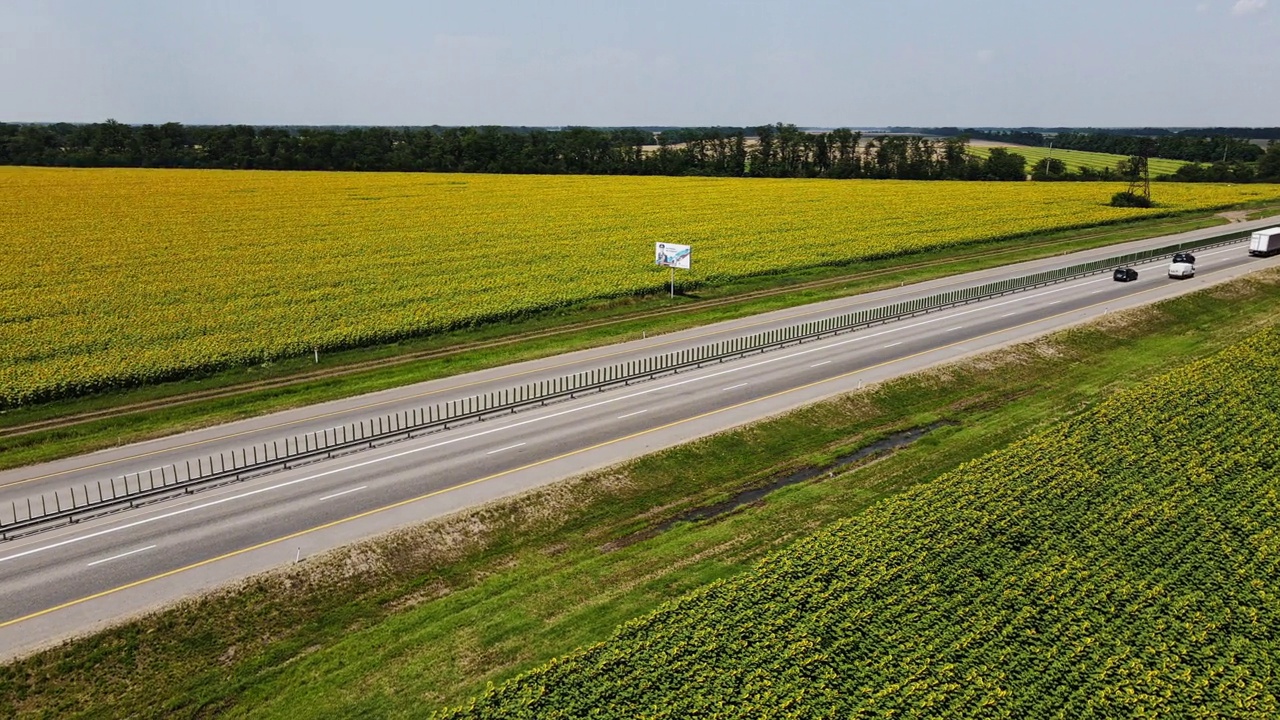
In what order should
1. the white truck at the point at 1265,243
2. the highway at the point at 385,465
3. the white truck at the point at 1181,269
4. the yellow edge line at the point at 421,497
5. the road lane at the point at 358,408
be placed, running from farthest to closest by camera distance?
1. the white truck at the point at 1265,243
2. the white truck at the point at 1181,269
3. the road lane at the point at 358,408
4. the highway at the point at 385,465
5. the yellow edge line at the point at 421,497

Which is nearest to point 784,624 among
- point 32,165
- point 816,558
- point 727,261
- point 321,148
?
point 816,558

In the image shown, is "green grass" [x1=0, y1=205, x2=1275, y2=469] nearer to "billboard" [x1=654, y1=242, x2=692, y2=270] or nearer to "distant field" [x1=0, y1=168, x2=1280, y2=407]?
"distant field" [x1=0, y1=168, x2=1280, y2=407]

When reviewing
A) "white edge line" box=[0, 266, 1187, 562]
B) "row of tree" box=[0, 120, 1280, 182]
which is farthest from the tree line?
"white edge line" box=[0, 266, 1187, 562]

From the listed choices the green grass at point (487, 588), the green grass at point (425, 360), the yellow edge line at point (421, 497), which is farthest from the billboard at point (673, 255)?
the green grass at point (487, 588)

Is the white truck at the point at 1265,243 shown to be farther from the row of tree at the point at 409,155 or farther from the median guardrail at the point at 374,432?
the row of tree at the point at 409,155

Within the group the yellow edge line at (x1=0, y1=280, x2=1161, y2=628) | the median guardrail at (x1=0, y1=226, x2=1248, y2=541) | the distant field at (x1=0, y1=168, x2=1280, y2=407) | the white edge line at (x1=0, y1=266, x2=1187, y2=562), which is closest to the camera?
the yellow edge line at (x1=0, y1=280, x2=1161, y2=628)

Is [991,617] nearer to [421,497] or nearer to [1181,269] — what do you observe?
[421,497]
